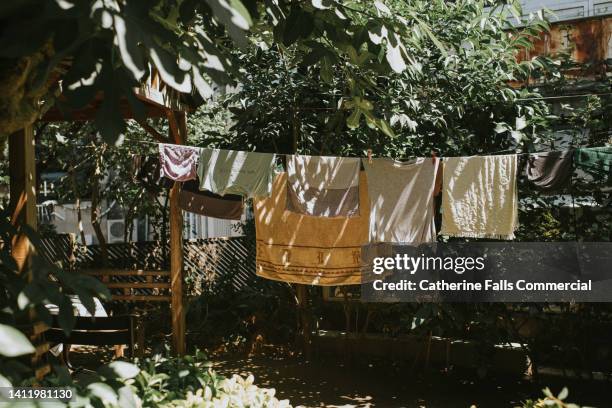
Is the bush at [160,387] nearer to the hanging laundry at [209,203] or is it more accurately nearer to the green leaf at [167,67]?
the green leaf at [167,67]

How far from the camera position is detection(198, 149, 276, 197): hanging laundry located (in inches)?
226

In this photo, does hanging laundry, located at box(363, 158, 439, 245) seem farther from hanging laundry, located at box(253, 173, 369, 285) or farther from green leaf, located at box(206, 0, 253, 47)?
green leaf, located at box(206, 0, 253, 47)

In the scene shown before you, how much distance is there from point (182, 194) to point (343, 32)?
359cm

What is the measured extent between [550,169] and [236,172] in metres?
2.84

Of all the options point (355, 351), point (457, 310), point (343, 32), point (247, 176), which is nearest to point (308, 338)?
point (355, 351)

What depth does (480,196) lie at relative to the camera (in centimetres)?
557

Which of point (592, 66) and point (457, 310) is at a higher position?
point (592, 66)

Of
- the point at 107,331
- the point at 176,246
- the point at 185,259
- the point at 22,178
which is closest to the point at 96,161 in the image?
the point at 185,259

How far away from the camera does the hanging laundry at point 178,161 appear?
18.4 feet

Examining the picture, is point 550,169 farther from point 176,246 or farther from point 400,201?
point 176,246

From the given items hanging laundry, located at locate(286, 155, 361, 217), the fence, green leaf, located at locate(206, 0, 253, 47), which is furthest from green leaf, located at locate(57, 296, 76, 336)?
the fence

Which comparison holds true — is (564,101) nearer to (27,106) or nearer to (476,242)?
(476,242)

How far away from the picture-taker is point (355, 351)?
7898mm

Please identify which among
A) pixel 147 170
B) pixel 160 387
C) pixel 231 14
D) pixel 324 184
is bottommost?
pixel 160 387
